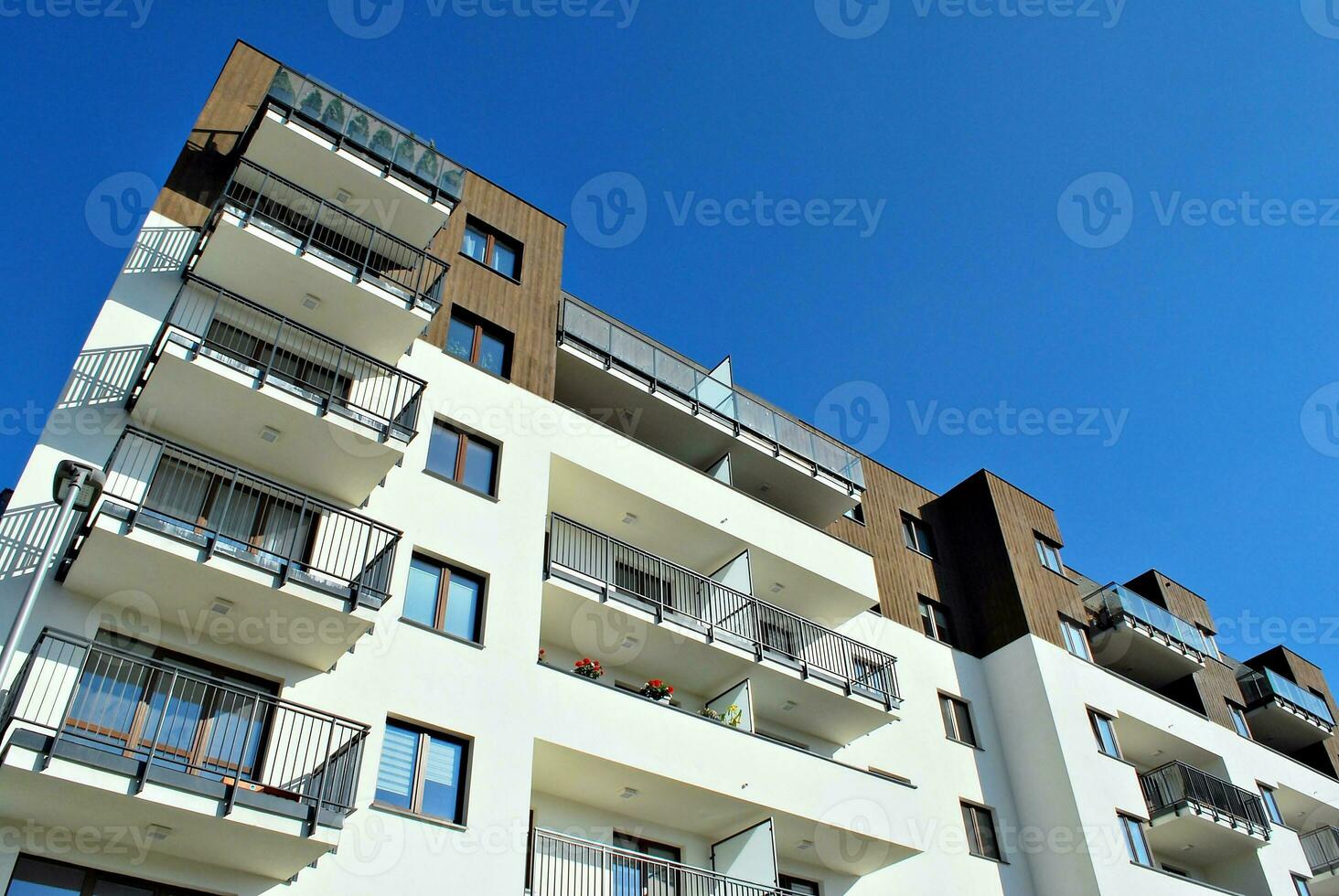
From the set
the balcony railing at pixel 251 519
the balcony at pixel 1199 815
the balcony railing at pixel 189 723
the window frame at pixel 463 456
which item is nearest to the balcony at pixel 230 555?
the balcony railing at pixel 251 519

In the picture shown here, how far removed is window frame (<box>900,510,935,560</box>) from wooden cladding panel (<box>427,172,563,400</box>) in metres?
11.9

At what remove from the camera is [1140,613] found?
2925 cm

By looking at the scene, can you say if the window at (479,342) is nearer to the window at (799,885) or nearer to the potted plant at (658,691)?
the potted plant at (658,691)

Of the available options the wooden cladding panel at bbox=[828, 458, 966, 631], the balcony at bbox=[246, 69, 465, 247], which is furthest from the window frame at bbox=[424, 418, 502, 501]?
the wooden cladding panel at bbox=[828, 458, 966, 631]

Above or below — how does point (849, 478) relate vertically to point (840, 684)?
above

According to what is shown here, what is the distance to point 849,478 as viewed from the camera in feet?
83.7

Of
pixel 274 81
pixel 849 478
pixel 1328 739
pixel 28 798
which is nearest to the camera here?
pixel 28 798

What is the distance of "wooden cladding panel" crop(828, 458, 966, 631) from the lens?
25.6 m

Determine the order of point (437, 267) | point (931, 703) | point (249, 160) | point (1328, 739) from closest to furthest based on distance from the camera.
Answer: point (249, 160) < point (437, 267) < point (931, 703) < point (1328, 739)

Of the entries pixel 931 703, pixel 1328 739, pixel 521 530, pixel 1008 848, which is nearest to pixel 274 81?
pixel 521 530

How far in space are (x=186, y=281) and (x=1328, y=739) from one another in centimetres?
3921

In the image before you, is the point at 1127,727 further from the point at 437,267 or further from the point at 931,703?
the point at 437,267

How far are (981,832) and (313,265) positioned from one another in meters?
17.9

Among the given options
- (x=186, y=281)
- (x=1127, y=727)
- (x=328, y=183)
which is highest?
(x=328, y=183)
